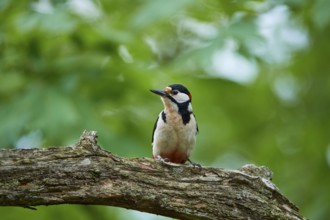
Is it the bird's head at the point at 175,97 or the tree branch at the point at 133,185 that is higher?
the bird's head at the point at 175,97

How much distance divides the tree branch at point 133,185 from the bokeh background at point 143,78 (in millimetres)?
1786

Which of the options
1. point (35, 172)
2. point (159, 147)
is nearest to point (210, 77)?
point (159, 147)

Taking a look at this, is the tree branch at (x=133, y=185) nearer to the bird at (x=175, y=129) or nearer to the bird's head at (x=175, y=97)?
the bird at (x=175, y=129)

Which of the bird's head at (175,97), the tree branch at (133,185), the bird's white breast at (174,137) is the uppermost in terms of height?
the bird's head at (175,97)

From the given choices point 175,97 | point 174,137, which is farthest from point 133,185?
point 175,97

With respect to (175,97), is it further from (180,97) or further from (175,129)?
(175,129)

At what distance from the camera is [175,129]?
6582 mm

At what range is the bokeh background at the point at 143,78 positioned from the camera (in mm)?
7098

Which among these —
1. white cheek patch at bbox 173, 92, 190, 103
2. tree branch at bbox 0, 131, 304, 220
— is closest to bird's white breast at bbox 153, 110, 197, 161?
white cheek patch at bbox 173, 92, 190, 103

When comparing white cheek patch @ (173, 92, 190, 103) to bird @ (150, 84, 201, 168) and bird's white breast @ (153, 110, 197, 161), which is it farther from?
bird's white breast @ (153, 110, 197, 161)

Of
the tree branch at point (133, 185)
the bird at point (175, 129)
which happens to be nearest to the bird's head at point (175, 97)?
the bird at point (175, 129)

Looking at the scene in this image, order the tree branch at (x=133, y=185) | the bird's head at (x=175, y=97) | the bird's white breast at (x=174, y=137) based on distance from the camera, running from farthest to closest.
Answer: the bird's head at (x=175, y=97) < the bird's white breast at (x=174, y=137) < the tree branch at (x=133, y=185)

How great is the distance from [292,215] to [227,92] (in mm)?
4236

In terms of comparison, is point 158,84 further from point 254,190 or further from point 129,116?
point 254,190
